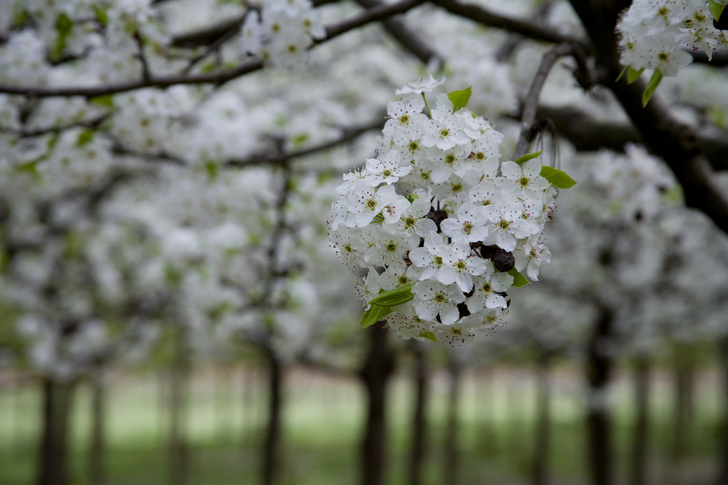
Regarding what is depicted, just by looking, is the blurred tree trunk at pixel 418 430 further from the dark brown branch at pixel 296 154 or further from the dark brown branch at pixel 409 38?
the dark brown branch at pixel 409 38

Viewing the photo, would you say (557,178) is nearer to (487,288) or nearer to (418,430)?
(487,288)

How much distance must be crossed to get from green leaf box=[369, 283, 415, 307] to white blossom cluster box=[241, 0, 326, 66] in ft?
5.10

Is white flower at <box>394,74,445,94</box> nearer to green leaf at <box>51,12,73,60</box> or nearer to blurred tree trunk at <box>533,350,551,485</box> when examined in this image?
green leaf at <box>51,12,73,60</box>

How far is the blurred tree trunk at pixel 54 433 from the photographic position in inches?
368

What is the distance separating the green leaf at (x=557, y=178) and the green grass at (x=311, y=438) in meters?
9.63

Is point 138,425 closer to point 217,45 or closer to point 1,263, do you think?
point 1,263

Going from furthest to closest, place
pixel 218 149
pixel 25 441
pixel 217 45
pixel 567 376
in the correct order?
pixel 567 376 → pixel 25 441 → pixel 218 149 → pixel 217 45

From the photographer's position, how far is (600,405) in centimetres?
960

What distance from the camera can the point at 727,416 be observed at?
1359 centimetres

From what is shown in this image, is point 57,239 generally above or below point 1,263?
below

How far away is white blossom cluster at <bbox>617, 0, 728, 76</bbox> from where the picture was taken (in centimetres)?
157

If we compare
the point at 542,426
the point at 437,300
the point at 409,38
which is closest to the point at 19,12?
the point at 409,38

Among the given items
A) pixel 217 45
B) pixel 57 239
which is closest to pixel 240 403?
pixel 57 239

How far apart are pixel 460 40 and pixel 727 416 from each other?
12834 millimetres
